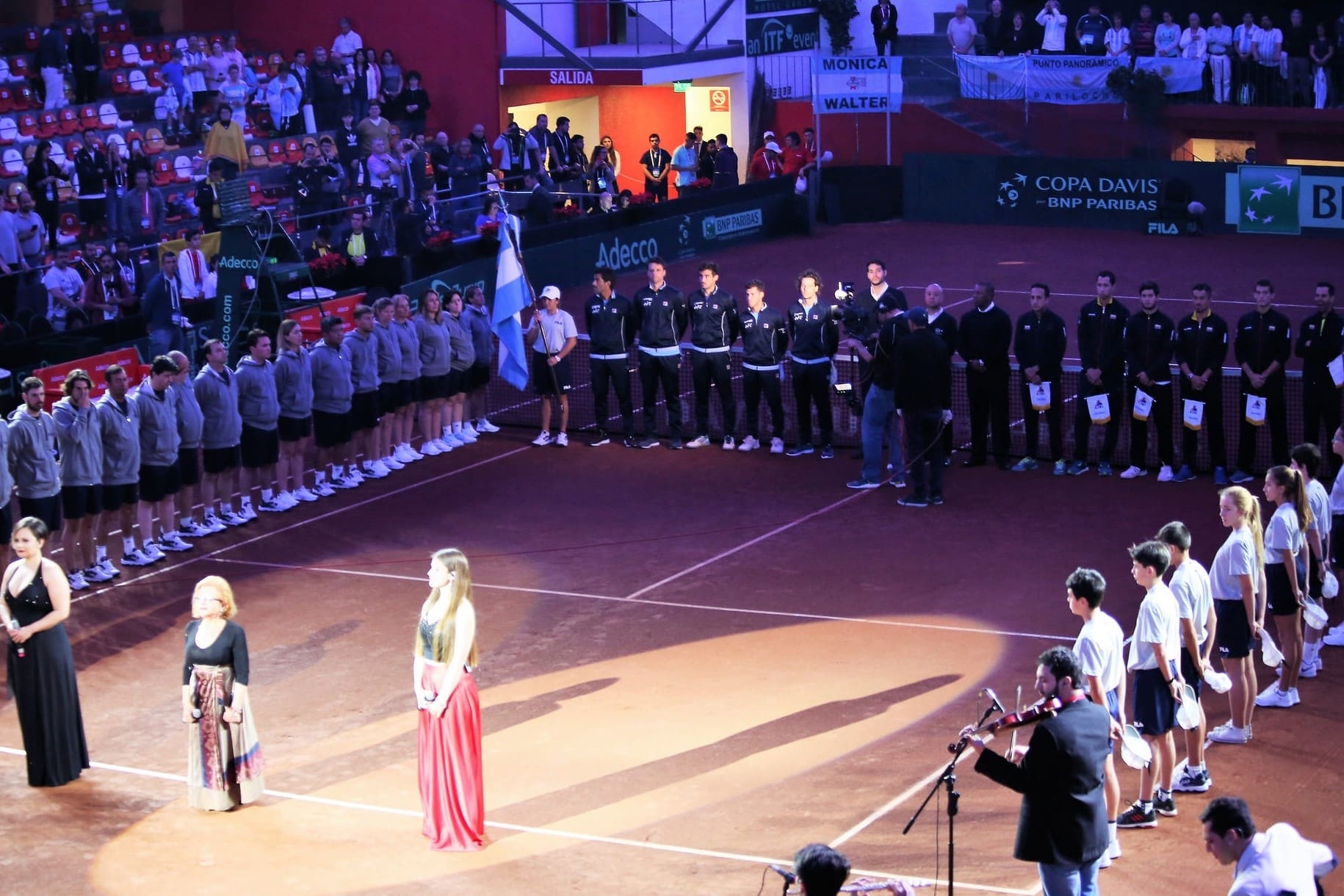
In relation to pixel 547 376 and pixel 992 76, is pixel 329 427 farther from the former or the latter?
pixel 992 76

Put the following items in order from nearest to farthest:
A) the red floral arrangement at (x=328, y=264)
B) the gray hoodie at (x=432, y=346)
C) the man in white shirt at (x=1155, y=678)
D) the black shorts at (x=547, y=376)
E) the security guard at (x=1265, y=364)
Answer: the man in white shirt at (x=1155, y=678)
the security guard at (x=1265, y=364)
the gray hoodie at (x=432, y=346)
the black shorts at (x=547, y=376)
the red floral arrangement at (x=328, y=264)

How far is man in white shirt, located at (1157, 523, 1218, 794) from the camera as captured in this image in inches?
421

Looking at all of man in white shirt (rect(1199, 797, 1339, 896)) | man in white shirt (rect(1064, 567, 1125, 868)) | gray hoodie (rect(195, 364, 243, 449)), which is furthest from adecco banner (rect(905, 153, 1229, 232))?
man in white shirt (rect(1199, 797, 1339, 896))

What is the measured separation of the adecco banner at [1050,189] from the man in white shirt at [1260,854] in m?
30.0

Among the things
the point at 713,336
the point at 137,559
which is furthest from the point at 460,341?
the point at 137,559

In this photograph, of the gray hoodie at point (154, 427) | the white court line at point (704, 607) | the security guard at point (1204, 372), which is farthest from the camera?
the security guard at point (1204, 372)

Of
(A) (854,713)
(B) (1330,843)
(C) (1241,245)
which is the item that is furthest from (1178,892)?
(C) (1241,245)

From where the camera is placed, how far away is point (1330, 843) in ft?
34.4

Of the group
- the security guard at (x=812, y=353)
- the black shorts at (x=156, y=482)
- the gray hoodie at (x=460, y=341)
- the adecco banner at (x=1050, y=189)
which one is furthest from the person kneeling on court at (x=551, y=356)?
the adecco banner at (x=1050, y=189)

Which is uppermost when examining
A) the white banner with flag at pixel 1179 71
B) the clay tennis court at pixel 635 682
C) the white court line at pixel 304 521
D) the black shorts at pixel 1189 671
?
the white banner with flag at pixel 1179 71

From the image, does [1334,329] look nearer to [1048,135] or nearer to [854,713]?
[854,713]

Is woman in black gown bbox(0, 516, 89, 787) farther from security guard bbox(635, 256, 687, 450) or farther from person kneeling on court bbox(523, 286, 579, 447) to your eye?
security guard bbox(635, 256, 687, 450)

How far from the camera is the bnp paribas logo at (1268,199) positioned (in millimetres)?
34469

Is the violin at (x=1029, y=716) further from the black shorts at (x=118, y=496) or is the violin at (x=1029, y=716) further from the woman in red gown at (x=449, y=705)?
the black shorts at (x=118, y=496)
